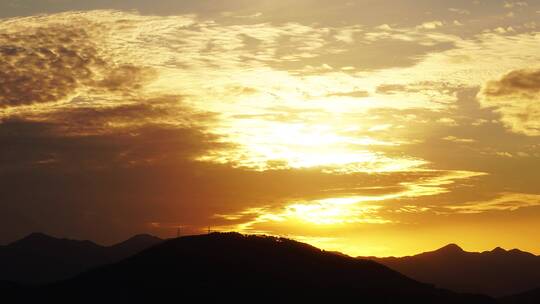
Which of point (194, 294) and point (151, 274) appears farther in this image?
point (151, 274)

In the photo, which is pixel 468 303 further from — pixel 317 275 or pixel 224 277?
pixel 224 277

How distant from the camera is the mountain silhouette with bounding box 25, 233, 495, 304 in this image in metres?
154

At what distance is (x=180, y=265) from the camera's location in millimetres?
171000

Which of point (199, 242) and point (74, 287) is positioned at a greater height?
point (199, 242)

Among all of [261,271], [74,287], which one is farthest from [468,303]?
[74,287]

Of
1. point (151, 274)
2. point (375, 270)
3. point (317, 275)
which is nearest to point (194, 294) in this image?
point (151, 274)

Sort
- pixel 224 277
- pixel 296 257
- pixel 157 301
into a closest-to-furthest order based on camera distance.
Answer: pixel 157 301
pixel 224 277
pixel 296 257

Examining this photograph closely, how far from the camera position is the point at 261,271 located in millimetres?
167625

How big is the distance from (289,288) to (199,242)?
129ft

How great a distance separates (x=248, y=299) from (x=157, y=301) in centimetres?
2021

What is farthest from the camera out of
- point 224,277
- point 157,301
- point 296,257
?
point 296,257

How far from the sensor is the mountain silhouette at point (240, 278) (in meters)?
154

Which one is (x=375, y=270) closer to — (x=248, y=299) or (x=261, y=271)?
(x=261, y=271)

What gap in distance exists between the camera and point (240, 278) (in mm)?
162375
